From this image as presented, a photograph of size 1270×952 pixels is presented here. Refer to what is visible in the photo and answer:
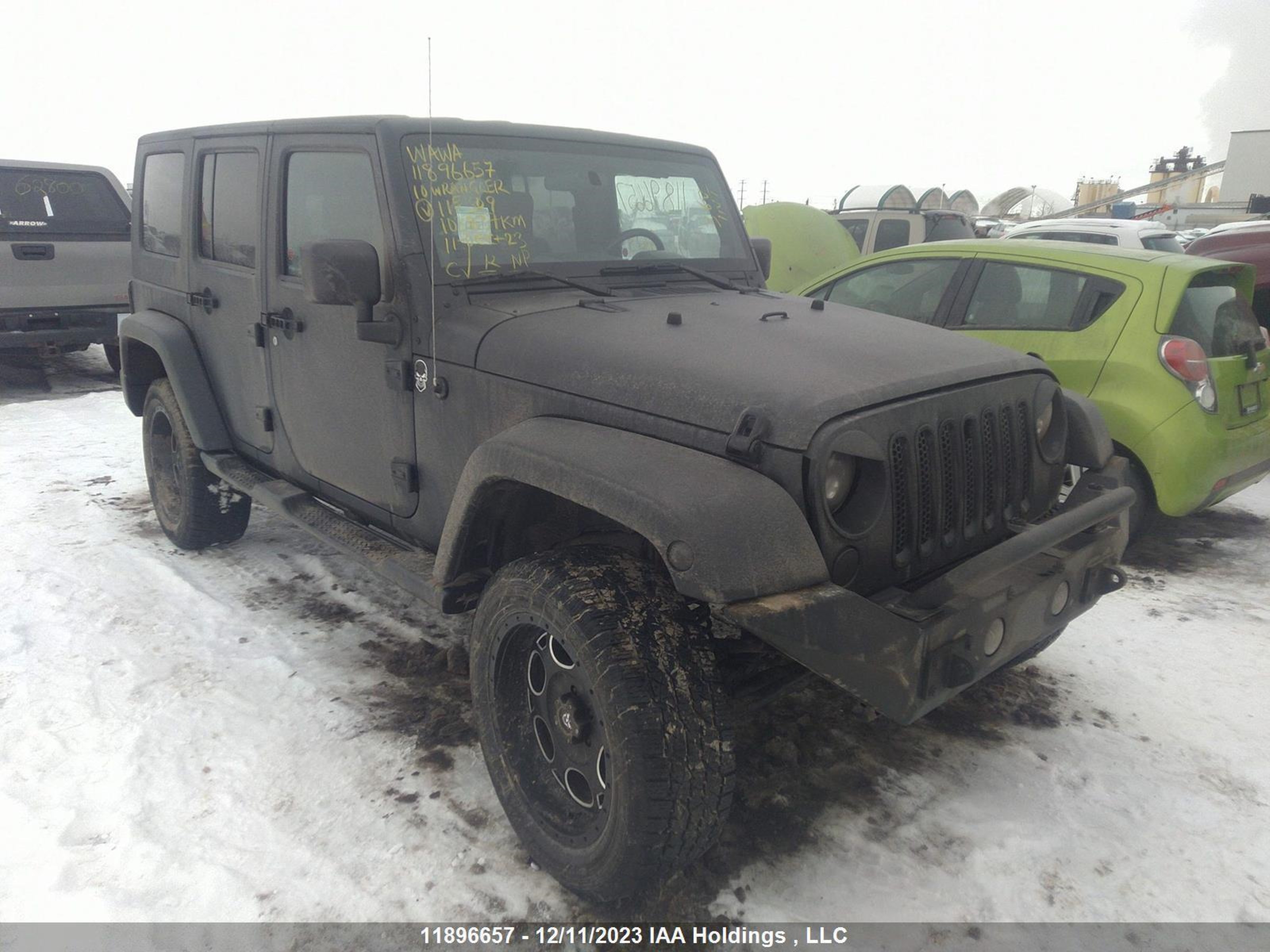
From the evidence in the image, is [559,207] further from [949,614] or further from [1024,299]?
[1024,299]

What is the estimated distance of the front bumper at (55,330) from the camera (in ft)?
25.0

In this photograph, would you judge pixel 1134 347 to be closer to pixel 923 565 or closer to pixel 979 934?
pixel 923 565

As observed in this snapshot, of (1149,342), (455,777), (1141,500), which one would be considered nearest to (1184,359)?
(1149,342)

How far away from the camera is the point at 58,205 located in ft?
26.0

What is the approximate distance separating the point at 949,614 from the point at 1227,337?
3.51 meters

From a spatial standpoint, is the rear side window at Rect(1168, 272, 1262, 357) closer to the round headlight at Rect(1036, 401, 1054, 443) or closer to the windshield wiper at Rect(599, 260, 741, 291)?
the round headlight at Rect(1036, 401, 1054, 443)

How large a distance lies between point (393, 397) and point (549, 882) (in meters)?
1.57

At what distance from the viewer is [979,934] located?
2305mm

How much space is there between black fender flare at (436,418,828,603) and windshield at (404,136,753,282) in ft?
2.98

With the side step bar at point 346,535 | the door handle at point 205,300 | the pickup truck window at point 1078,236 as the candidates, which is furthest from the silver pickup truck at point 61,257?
the pickup truck window at point 1078,236

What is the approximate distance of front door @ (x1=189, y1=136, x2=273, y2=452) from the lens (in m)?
3.70

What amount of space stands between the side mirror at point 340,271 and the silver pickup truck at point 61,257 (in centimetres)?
574

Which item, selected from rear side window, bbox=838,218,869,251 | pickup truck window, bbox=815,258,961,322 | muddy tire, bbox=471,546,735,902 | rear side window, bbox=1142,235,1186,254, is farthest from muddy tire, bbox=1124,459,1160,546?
rear side window, bbox=838,218,869,251

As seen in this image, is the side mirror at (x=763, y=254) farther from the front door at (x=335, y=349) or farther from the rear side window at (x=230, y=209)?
the rear side window at (x=230, y=209)
